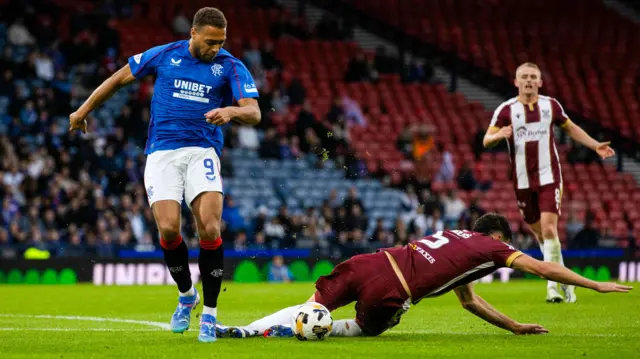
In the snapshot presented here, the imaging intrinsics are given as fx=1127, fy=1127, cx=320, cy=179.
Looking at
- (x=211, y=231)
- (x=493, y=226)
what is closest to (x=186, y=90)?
(x=211, y=231)

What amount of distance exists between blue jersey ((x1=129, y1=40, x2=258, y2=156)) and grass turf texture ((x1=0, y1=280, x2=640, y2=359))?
1.59 m

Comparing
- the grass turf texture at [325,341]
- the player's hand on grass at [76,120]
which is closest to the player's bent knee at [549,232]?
the grass turf texture at [325,341]

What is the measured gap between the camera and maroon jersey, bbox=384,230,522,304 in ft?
27.5

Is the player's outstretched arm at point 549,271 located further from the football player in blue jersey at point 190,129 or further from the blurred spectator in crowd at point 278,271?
the blurred spectator in crowd at point 278,271

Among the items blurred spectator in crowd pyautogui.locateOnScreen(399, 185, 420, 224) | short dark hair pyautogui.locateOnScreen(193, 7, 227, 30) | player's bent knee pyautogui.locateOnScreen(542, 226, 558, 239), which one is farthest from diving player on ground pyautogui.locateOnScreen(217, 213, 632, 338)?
blurred spectator in crowd pyautogui.locateOnScreen(399, 185, 420, 224)

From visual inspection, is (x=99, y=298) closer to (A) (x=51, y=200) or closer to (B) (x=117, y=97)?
(A) (x=51, y=200)

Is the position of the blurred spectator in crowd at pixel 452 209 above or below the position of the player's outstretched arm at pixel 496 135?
below

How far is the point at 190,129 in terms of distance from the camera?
8953 millimetres

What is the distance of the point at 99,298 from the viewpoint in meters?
15.2

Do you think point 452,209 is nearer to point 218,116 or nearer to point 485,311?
point 485,311

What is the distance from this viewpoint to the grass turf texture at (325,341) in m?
7.66

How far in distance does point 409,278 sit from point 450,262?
336 mm

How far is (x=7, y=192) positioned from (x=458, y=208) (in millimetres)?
8888

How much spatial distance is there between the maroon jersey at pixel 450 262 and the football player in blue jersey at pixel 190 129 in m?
1.52
